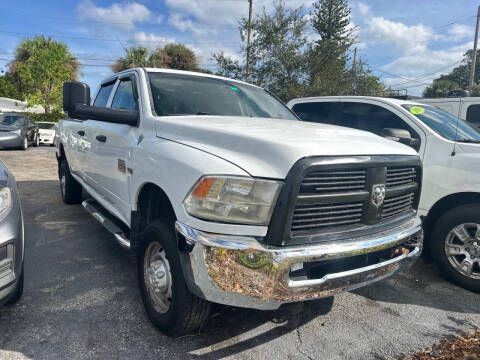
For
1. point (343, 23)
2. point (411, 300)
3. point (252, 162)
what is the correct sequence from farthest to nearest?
point (343, 23)
point (411, 300)
point (252, 162)

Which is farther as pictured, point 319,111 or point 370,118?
point 319,111

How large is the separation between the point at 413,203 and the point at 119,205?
2574 millimetres

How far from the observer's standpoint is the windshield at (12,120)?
47.3 feet

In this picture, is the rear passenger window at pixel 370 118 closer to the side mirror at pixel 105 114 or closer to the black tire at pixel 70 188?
the side mirror at pixel 105 114

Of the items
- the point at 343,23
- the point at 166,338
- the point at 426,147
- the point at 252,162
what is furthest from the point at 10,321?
the point at 343,23

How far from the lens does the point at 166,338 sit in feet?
8.25

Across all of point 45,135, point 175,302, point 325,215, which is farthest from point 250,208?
point 45,135

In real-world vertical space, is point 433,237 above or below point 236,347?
above

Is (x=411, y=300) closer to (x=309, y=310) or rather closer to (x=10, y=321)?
(x=309, y=310)

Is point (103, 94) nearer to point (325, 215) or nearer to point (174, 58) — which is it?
point (325, 215)

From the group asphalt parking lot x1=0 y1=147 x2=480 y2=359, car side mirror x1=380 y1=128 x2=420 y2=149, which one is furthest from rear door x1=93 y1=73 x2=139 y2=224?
car side mirror x1=380 y1=128 x2=420 y2=149

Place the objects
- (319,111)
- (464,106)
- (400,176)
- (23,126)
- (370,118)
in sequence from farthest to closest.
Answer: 1. (23,126)
2. (464,106)
3. (319,111)
4. (370,118)
5. (400,176)

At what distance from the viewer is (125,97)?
3.63 metres

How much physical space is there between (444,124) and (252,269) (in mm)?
3524
